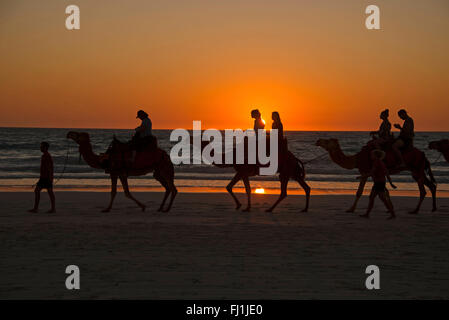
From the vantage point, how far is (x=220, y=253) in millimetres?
10234

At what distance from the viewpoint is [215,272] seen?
884 centimetres

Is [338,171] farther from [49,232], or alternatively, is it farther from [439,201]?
[49,232]

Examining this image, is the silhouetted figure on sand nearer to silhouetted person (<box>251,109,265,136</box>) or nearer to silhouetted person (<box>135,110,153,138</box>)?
silhouetted person (<box>251,109,265,136</box>)

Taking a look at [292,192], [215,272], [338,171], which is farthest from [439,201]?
[338,171]

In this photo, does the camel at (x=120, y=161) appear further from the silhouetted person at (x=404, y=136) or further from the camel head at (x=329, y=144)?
the silhouetted person at (x=404, y=136)

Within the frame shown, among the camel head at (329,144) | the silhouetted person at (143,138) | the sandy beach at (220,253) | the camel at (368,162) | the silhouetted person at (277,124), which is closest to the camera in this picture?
the sandy beach at (220,253)

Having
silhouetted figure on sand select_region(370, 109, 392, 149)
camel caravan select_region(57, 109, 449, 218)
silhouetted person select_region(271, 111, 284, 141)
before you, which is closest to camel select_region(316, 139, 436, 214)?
camel caravan select_region(57, 109, 449, 218)

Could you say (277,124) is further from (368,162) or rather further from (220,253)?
(220,253)

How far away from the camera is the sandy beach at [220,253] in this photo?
25.9 feet

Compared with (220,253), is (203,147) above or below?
above

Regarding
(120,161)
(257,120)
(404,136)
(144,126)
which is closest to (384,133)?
(404,136)

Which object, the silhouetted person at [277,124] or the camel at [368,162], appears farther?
the camel at [368,162]

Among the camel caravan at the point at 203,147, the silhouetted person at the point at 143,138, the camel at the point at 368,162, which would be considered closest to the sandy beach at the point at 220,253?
the camel at the point at 368,162

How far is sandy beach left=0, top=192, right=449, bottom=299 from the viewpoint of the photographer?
790 cm
